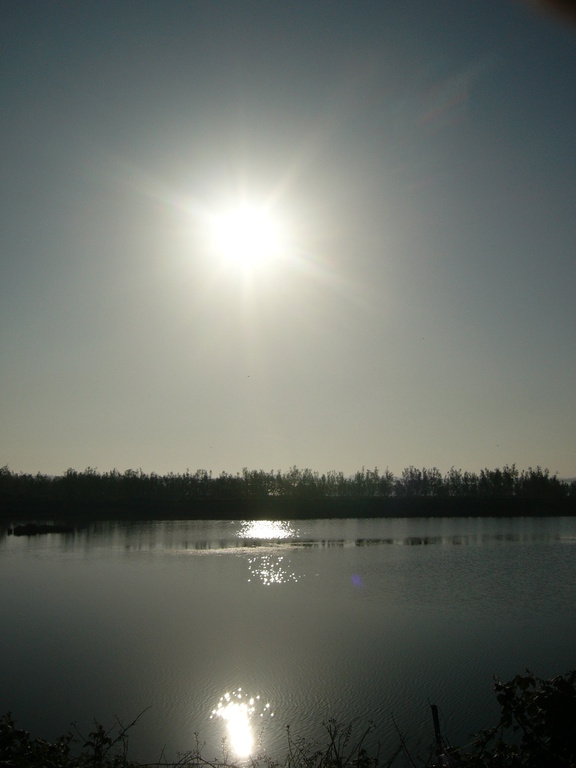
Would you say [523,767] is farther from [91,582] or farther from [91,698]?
[91,582]

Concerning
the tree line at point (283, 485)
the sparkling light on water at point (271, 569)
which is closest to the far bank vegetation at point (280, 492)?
the tree line at point (283, 485)

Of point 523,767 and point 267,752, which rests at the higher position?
point 523,767

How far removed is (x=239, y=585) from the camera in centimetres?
3028

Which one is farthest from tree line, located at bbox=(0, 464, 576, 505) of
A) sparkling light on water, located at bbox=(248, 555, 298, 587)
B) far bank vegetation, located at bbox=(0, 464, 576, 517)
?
sparkling light on water, located at bbox=(248, 555, 298, 587)

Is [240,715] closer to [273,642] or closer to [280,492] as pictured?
[273,642]

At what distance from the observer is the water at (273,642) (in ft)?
42.7

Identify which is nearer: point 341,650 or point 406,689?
point 406,689

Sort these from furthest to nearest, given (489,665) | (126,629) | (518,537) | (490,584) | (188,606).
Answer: (518,537) < (490,584) < (188,606) < (126,629) < (489,665)

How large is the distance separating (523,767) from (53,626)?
19.9 m

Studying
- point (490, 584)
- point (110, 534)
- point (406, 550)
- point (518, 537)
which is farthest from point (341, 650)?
point (110, 534)

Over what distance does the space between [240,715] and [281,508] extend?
99104 millimetres

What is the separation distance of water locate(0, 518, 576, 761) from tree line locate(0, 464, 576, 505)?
97.8m

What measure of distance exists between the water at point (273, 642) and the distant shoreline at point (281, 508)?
60825 mm

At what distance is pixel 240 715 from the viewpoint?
1301cm
